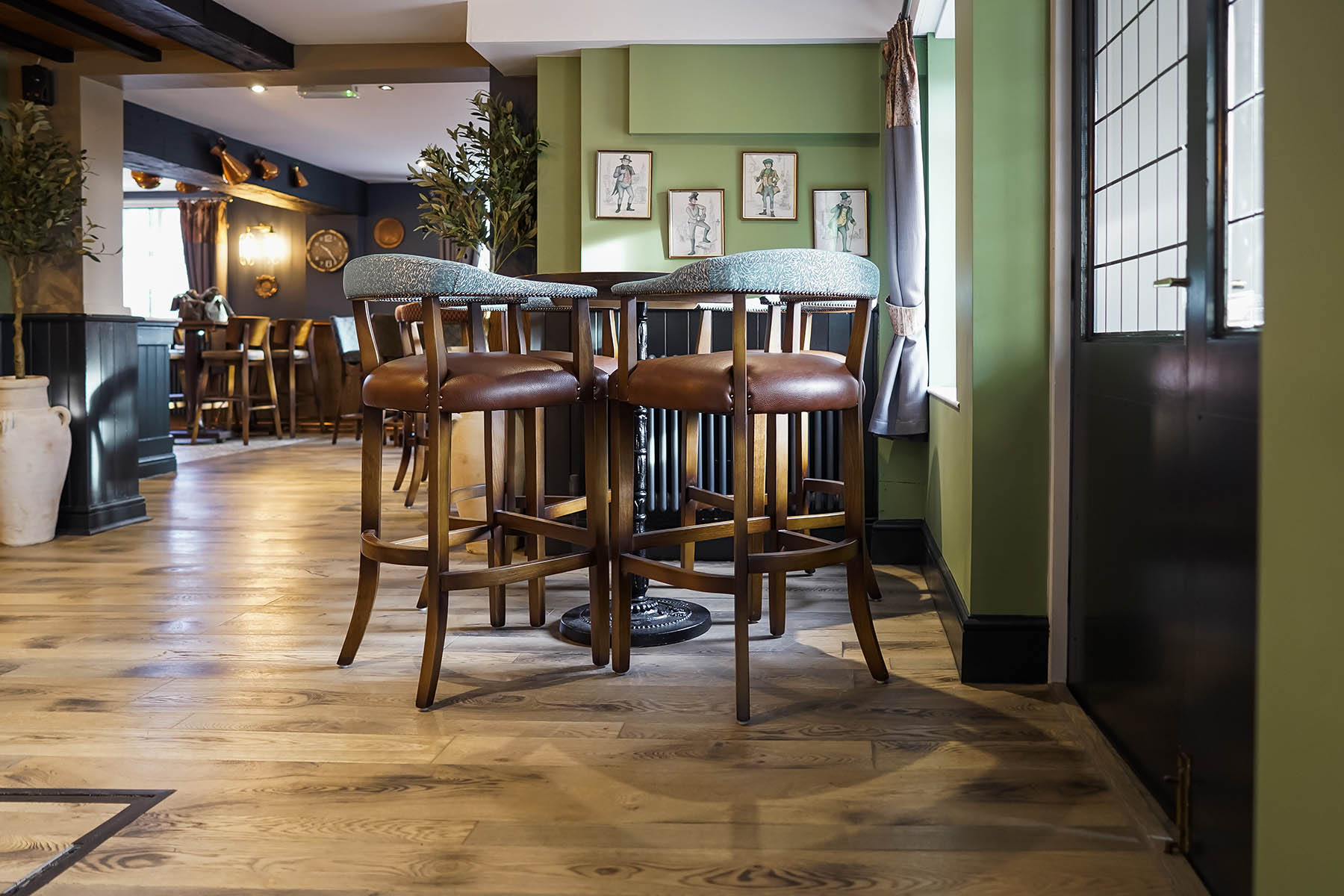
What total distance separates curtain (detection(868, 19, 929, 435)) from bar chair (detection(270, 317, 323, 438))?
697cm

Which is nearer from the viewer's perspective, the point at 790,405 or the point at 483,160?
the point at 790,405

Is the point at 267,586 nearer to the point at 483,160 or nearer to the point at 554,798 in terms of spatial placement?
the point at 554,798

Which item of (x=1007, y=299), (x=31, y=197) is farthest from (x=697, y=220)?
(x=31, y=197)

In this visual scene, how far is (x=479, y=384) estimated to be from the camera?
7.60 ft

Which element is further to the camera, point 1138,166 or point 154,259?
point 154,259

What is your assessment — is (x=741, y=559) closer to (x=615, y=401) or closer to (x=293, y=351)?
(x=615, y=401)

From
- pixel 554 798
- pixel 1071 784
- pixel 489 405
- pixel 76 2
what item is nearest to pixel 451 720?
pixel 554 798

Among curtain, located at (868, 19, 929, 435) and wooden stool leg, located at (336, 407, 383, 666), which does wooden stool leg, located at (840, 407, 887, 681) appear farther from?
curtain, located at (868, 19, 929, 435)

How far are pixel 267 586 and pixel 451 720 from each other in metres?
1.60

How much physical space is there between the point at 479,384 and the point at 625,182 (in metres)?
2.90

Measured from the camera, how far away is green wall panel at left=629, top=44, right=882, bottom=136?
4828 millimetres

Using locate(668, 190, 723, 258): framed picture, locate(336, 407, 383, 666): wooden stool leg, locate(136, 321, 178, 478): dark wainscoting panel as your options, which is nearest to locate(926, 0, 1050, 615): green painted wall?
locate(336, 407, 383, 666): wooden stool leg

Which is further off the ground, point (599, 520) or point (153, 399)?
point (153, 399)

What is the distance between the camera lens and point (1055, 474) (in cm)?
236
